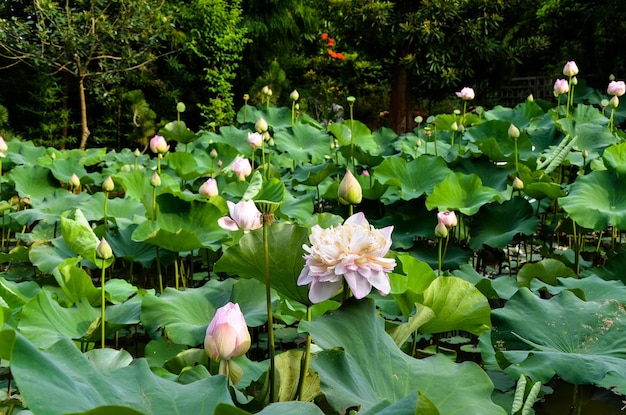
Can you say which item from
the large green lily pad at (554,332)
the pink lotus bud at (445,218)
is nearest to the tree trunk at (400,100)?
the pink lotus bud at (445,218)

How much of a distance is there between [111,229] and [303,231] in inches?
56.7

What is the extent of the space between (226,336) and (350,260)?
165 millimetres

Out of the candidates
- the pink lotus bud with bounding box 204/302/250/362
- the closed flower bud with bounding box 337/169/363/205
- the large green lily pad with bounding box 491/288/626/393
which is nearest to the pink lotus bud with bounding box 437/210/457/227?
the large green lily pad with bounding box 491/288/626/393

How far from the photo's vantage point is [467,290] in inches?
42.5

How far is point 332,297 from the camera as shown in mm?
1010

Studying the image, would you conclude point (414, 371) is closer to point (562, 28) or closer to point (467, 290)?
point (467, 290)

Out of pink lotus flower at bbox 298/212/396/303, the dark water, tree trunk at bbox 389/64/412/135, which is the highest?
pink lotus flower at bbox 298/212/396/303

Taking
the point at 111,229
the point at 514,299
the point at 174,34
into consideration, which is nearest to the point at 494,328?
the point at 514,299

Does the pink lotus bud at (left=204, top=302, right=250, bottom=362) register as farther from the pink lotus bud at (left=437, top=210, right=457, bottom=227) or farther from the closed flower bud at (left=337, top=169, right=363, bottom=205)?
the pink lotus bud at (left=437, top=210, right=457, bottom=227)

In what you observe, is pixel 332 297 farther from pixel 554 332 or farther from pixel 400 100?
pixel 400 100

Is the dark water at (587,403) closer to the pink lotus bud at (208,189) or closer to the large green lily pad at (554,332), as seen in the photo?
the large green lily pad at (554,332)

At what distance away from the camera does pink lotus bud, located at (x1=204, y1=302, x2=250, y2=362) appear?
0.70m

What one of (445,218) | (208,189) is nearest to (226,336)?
(445,218)

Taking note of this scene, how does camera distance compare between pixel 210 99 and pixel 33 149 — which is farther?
pixel 210 99
